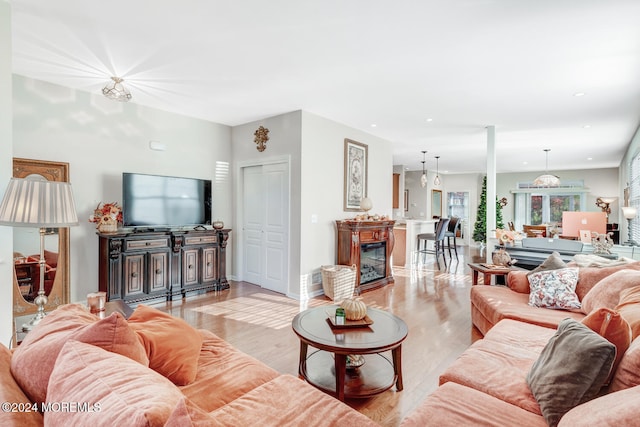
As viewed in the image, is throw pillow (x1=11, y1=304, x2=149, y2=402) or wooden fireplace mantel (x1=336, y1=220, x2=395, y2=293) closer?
throw pillow (x1=11, y1=304, x2=149, y2=402)

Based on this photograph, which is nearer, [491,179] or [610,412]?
[610,412]

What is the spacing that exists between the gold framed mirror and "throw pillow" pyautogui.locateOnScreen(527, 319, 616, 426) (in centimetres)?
457

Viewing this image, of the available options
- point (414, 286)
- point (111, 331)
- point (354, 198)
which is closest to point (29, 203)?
point (111, 331)

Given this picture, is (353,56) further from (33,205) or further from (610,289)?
(610,289)

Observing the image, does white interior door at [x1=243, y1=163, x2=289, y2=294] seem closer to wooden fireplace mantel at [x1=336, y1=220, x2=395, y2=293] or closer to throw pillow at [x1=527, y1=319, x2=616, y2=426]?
wooden fireplace mantel at [x1=336, y1=220, x2=395, y2=293]

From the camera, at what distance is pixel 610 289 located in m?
2.45

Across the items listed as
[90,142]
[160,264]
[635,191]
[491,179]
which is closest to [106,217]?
[160,264]

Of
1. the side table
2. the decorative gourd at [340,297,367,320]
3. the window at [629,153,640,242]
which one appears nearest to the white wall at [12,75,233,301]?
the decorative gourd at [340,297,367,320]

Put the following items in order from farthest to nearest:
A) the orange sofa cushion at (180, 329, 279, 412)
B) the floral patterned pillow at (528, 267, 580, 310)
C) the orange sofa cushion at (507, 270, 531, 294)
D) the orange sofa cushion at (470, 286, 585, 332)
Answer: the orange sofa cushion at (507, 270, 531, 294), the floral patterned pillow at (528, 267, 580, 310), the orange sofa cushion at (470, 286, 585, 332), the orange sofa cushion at (180, 329, 279, 412)

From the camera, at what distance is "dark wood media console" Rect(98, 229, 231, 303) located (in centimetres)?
391

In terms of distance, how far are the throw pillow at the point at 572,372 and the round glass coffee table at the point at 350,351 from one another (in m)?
0.82

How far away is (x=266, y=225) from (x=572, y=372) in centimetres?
424

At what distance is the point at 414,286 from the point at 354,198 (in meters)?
1.75

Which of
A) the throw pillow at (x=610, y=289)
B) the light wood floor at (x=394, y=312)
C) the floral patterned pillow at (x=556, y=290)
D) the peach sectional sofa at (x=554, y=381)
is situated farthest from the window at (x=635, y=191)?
the peach sectional sofa at (x=554, y=381)
